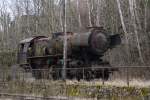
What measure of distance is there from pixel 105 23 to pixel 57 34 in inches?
581

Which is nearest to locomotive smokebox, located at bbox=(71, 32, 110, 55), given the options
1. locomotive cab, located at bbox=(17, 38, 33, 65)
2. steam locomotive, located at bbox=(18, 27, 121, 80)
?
steam locomotive, located at bbox=(18, 27, 121, 80)

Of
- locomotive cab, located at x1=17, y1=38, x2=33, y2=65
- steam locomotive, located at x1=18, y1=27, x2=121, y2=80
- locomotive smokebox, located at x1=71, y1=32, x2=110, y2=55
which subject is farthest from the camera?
locomotive cab, located at x1=17, y1=38, x2=33, y2=65

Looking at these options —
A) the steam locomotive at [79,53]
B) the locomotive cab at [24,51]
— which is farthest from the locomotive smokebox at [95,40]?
the locomotive cab at [24,51]

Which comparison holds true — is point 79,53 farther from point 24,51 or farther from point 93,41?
point 24,51

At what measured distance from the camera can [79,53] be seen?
24203mm

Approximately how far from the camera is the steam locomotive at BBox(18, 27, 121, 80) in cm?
2198

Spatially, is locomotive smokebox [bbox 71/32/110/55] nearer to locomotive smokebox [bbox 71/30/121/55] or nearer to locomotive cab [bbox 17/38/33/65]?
locomotive smokebox [bbox 71/30/121/55]

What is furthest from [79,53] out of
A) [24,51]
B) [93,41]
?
[24,51]

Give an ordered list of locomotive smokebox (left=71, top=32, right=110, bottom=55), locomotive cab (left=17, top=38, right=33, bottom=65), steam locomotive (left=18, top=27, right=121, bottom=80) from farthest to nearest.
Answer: locomotive cab (left=17, top=38, right=33, bottom=65) < locomotive smokebox (left=71, top=32, right=110, bottom=55) < steam locomotive (left=18, top=27, right=121, bottom=80)

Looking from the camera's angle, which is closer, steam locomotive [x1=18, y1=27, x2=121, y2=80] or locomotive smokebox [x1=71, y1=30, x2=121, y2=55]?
steam locomotive [x1=18, y1=27, x2=121, y2=80]

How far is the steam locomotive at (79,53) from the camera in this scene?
72.1ft

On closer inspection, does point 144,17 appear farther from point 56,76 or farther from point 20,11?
point 20,11

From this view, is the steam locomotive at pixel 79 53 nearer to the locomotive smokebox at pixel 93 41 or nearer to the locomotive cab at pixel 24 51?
the locomotive smokebox at pixel 93 41

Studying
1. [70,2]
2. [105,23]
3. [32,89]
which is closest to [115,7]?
[105,23]
